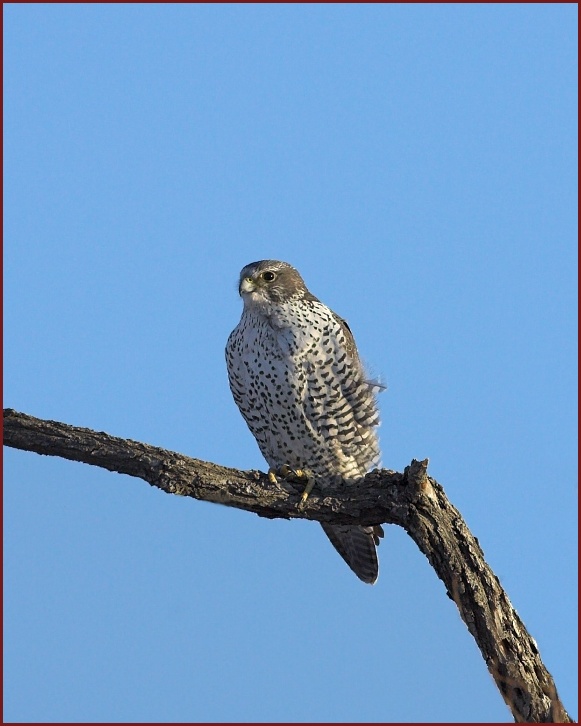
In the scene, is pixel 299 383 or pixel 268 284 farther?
pixel 268 284

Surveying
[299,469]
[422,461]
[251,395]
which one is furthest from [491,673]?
[251,395]

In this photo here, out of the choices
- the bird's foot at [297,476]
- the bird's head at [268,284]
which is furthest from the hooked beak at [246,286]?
the bird's foot at [297,476]

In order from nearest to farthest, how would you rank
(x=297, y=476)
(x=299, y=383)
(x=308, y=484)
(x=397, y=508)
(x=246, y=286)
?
(x=397, y=508), (x=308, y=484), (x=297, y=476), (x=299, y=383), (x=246, y=286)

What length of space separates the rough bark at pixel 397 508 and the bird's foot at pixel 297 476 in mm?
40

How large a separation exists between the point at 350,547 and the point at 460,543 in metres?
2.11

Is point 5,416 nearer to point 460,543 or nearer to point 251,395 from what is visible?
point 251,395

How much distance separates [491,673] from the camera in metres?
5.34

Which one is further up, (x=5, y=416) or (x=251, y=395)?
(x=251, y=395)

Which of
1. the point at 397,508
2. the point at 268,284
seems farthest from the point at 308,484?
the point at 268,284

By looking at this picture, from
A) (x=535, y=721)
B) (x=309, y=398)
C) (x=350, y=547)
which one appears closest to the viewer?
(x=535, y=721)

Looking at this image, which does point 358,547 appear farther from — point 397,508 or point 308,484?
point 397,508

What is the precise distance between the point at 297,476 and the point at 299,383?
0.61 metres

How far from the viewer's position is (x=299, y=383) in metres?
6.72

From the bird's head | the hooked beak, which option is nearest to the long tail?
the bird's head
